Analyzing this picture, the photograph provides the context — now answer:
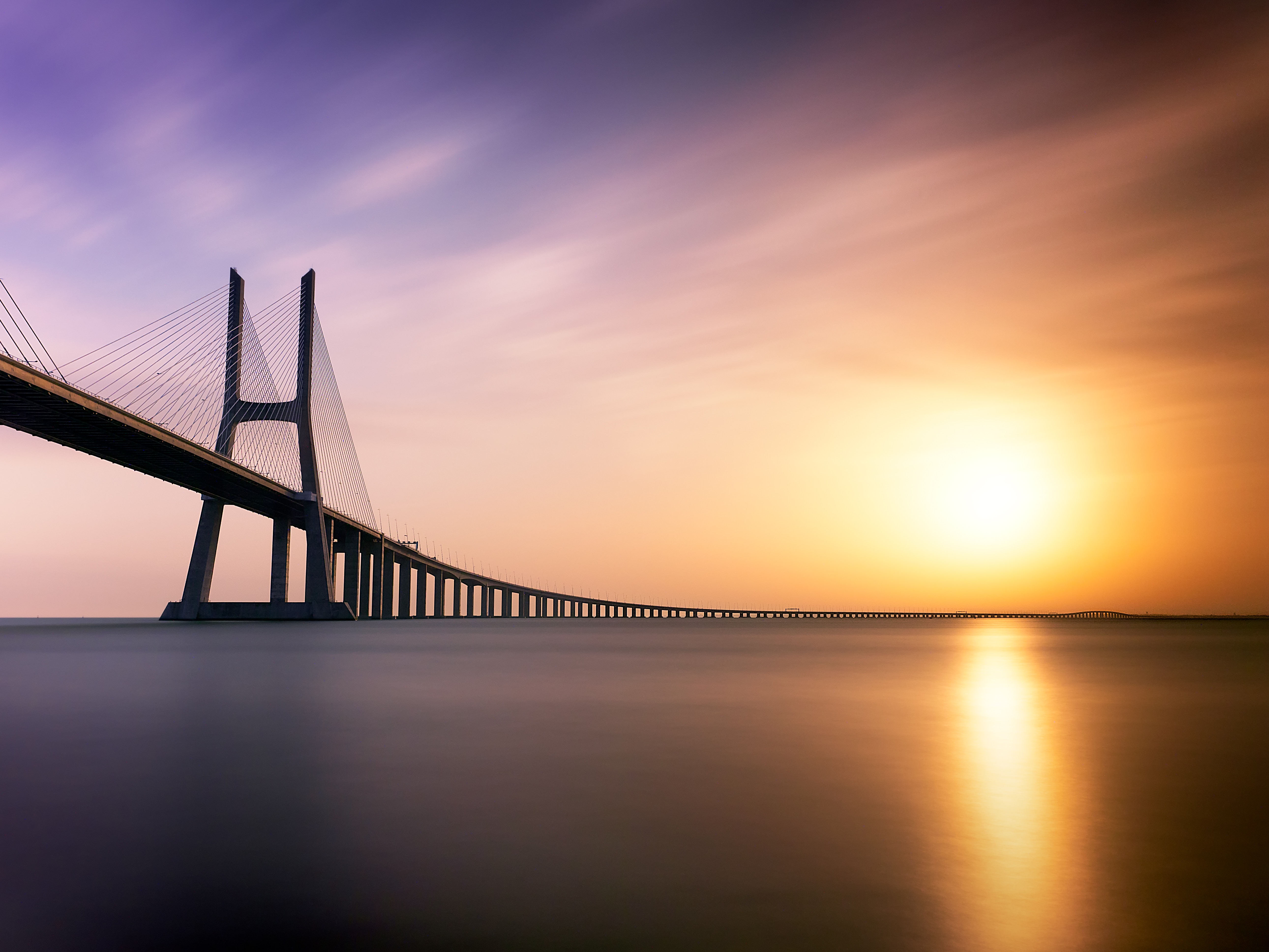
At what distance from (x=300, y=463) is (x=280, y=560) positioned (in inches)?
383

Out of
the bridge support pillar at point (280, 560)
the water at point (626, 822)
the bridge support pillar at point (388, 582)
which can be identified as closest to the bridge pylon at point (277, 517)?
the bridge support pillar at point (280, 560)

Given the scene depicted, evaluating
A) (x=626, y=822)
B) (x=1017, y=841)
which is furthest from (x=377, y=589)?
(x=1017, y=841)

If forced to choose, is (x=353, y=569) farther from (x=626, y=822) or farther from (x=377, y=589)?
(x=626, y=822)

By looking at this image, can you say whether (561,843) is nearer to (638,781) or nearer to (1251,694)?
(638,781)

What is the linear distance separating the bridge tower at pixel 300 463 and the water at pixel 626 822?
5128cm

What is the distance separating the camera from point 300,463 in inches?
2675

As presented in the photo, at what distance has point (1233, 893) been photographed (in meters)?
4.73

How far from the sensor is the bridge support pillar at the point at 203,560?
219 feet

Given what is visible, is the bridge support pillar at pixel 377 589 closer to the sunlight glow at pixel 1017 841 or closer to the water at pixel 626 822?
the water at pixel 626 822

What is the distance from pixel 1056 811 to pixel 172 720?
36.8 feet

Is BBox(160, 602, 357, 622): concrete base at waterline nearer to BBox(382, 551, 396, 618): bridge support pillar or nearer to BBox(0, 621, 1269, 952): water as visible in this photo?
BBox(382, 551, 396, 618): bridge support pillar

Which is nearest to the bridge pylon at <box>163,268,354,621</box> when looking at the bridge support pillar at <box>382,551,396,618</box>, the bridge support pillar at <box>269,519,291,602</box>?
the bridge support pillar at <box>269,519,291,602</box>

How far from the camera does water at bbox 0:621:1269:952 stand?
4270mm

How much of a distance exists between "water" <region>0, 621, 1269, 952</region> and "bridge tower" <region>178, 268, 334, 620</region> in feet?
168
